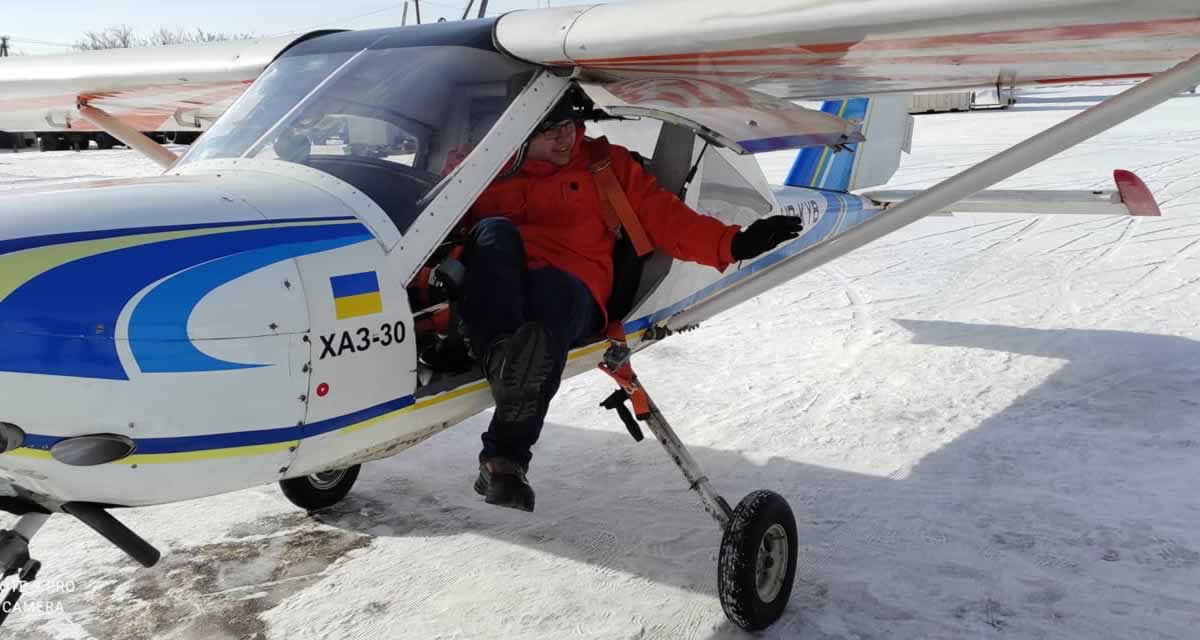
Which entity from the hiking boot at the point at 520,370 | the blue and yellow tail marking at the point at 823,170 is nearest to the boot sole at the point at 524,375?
the hiking boot at the point at 520,370

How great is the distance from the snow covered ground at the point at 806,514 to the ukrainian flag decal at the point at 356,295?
3.81ft

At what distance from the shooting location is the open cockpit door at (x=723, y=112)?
3.55 m

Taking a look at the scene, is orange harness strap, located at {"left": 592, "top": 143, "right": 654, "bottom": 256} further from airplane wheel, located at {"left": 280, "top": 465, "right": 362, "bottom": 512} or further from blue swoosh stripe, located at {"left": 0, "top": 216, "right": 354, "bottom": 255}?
airplane wheel, located at {"left": 280, "top": 465, "right": 362, "bottom": 512}

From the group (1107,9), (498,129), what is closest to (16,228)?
(498,129)

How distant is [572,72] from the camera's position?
12.1 ft

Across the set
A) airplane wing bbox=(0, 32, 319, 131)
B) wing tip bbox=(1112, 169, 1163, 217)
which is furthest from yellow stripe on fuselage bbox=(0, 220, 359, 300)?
wing tip bbox=(1112, 169, 1163, 217)

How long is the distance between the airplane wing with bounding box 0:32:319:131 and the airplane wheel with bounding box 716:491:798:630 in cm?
246

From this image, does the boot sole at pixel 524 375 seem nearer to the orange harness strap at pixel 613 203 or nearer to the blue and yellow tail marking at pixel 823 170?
the orange harness strap at pixel 613 203

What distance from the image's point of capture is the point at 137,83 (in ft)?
16.1

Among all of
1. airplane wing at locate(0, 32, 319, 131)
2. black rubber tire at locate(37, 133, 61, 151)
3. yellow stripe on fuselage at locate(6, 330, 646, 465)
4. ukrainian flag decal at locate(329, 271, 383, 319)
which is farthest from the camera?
black rubber tire at locate(37, 133, 61, 151)

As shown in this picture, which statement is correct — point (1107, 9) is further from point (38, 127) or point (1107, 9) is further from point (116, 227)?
point (38, 127)

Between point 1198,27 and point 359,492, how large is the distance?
12.2 feet

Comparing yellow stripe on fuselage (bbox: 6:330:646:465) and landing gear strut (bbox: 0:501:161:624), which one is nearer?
yellow stripe on fuselage (bbox: 6:330:646:465)

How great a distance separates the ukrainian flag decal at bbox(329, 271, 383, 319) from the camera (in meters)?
2.84
